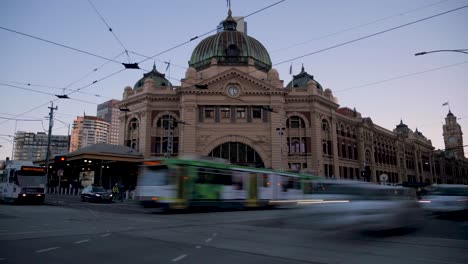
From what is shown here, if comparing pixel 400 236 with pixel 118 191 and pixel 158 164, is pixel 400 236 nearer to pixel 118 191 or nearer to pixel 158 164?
pixel 158 164

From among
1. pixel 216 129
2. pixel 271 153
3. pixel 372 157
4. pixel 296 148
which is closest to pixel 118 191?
pixel 216 129

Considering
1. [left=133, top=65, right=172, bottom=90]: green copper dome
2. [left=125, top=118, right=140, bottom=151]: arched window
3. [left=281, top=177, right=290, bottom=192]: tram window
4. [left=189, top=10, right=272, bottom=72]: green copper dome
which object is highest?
[left=189, top=10, right=272, bottom=72]: green copper dome

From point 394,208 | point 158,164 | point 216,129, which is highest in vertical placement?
point 216,129

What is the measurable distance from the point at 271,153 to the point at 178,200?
88.8 ft

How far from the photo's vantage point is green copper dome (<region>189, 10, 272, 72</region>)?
53.2 m

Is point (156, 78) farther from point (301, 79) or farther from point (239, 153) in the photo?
point (301, 79)

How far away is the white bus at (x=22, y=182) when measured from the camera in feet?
92.5

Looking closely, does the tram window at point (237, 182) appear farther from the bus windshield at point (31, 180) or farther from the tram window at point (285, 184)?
the bus windshield at point (31, 180)

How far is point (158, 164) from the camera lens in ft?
70.7

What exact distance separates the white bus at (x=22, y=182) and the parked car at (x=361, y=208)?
81.9ft

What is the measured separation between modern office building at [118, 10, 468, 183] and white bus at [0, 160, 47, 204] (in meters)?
15.8

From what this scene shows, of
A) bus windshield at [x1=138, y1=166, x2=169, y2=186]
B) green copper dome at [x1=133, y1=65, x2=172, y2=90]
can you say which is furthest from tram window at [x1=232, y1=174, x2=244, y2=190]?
green copper dome at [x1=133, y1=65, x2=172, y2=90]

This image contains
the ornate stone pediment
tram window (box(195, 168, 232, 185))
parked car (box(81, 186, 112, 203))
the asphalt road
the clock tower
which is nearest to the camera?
the asphalt road

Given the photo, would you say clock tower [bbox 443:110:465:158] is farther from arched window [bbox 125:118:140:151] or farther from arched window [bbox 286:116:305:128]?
arched window [bbox 125:118:140:151]
